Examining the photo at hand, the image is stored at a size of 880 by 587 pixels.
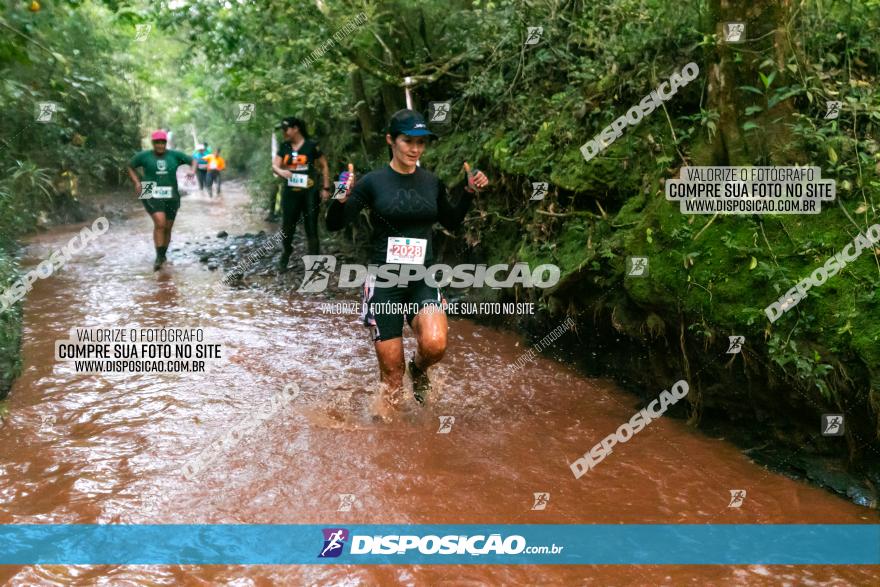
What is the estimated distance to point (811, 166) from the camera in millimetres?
4637

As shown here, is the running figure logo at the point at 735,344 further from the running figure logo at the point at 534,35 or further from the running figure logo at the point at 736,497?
the running figure logo at the point at 534,35

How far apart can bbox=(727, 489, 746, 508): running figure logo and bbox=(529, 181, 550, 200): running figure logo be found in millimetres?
3512

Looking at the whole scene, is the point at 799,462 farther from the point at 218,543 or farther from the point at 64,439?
the point at 64,439

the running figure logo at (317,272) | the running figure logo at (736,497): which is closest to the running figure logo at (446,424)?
the running figure logo at (736,497)

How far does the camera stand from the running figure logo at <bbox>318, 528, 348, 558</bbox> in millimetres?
3433

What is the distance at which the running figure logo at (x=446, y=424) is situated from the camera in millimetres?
4914

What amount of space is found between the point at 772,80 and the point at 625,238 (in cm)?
155

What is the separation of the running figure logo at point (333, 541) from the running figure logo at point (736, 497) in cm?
228

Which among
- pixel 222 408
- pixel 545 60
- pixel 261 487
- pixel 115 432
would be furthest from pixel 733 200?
pixel 115 432

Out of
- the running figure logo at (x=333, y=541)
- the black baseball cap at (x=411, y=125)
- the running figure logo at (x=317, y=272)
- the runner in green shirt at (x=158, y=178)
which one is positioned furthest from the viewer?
the runner in green shirt at (x=158, y=178)

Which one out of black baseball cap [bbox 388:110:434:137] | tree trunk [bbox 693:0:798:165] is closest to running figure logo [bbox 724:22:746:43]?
tree trunk [bbox 693:0:798:165]

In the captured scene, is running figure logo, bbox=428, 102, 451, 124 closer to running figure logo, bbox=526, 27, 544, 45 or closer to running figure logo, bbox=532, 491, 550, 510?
running figure logo, bbox=526, 27, 544, 45

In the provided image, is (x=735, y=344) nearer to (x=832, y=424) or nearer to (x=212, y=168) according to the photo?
(x=832, y=424)

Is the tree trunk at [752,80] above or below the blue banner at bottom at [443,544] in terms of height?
above
